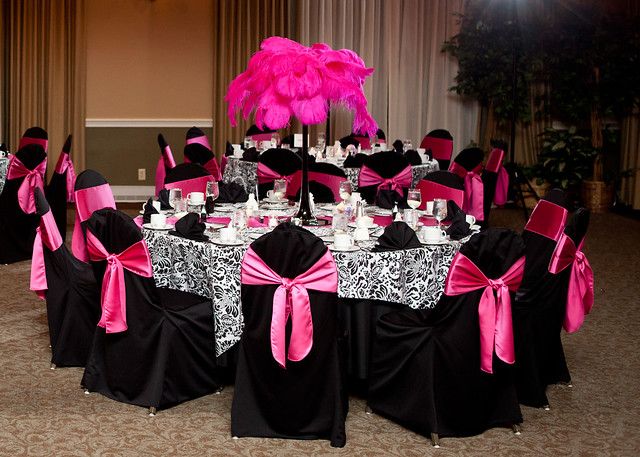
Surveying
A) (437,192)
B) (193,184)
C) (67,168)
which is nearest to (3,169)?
(67,168)

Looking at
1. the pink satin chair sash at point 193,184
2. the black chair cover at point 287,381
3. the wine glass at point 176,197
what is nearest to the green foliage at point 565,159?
the pink satin chair sash at point 193,184

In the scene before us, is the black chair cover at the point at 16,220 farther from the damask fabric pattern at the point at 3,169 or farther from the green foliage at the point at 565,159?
the green foliage at the point at 565,159

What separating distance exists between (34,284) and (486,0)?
6.91m

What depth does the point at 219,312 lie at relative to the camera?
4191mm

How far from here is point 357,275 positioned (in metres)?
4.16

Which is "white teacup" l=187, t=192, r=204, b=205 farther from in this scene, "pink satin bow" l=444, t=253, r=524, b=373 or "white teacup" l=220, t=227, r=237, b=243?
"pink satin bow" l=444, t=253, r=524, b=373

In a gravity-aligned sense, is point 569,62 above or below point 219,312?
above

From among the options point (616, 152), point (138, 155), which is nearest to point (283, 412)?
point (138, 155)

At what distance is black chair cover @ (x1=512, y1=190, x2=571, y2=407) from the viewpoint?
14.4ft

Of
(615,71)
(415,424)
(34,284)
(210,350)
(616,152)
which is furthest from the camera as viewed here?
(616,152)

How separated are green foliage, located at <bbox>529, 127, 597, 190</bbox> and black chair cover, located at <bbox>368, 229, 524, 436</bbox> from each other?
658 cm

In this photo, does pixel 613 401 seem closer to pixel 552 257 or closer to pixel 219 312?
pixel 552 257

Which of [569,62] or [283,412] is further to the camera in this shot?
[569,62]

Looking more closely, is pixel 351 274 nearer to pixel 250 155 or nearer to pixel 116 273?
pixel 116 273
